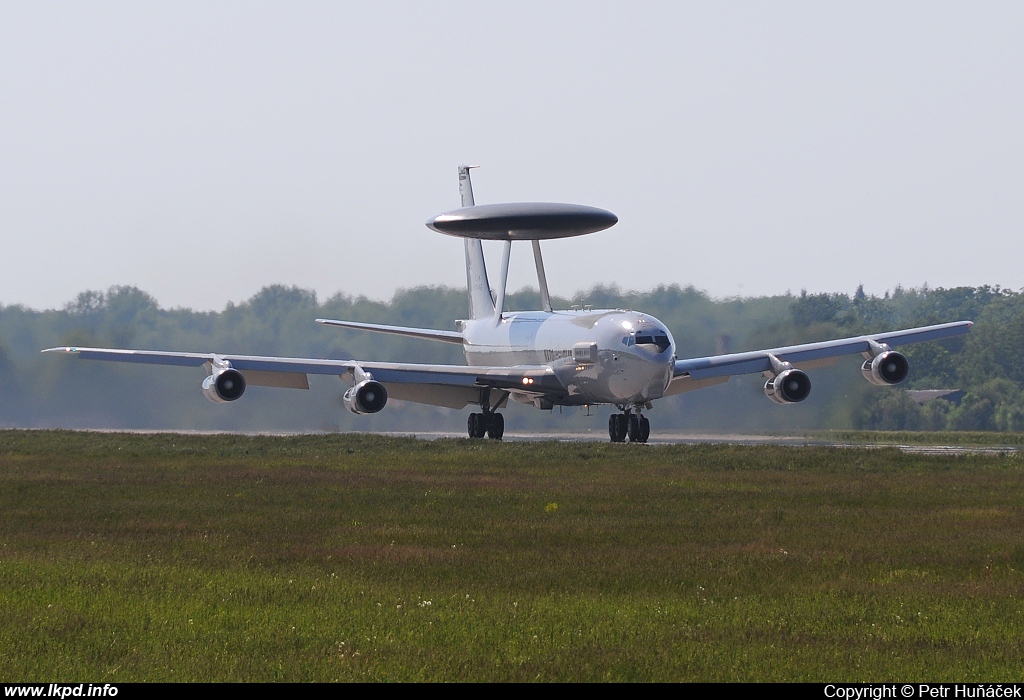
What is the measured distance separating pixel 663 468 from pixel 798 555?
1428 cm

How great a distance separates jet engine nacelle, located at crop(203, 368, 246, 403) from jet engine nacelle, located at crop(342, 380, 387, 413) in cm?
352

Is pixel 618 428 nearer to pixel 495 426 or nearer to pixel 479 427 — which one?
pixel 495 426

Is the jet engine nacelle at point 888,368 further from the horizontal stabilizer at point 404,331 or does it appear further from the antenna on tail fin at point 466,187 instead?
the antenna on tail fin at point 466,187

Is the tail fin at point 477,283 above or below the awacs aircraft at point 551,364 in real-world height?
above

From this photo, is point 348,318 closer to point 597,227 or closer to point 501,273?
point 501,273

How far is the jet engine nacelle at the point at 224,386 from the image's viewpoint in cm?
4200

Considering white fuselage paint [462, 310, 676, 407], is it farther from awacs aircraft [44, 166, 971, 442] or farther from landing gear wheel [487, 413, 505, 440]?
landing gear wheel [487, 413, 505, 440]

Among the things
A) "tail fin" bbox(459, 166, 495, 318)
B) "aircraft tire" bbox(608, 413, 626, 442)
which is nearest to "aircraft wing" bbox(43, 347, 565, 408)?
"aircraft tire" bbox(608, 413, 626, 442)

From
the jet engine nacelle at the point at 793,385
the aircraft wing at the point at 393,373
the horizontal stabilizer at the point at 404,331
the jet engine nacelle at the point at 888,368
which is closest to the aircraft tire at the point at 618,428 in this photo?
the aircraft wing at the point at 393,373

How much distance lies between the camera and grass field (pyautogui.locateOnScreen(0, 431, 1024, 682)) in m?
11.7

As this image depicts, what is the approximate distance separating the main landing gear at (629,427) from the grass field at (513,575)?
41.8ft

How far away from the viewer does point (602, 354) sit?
42.6 metres
